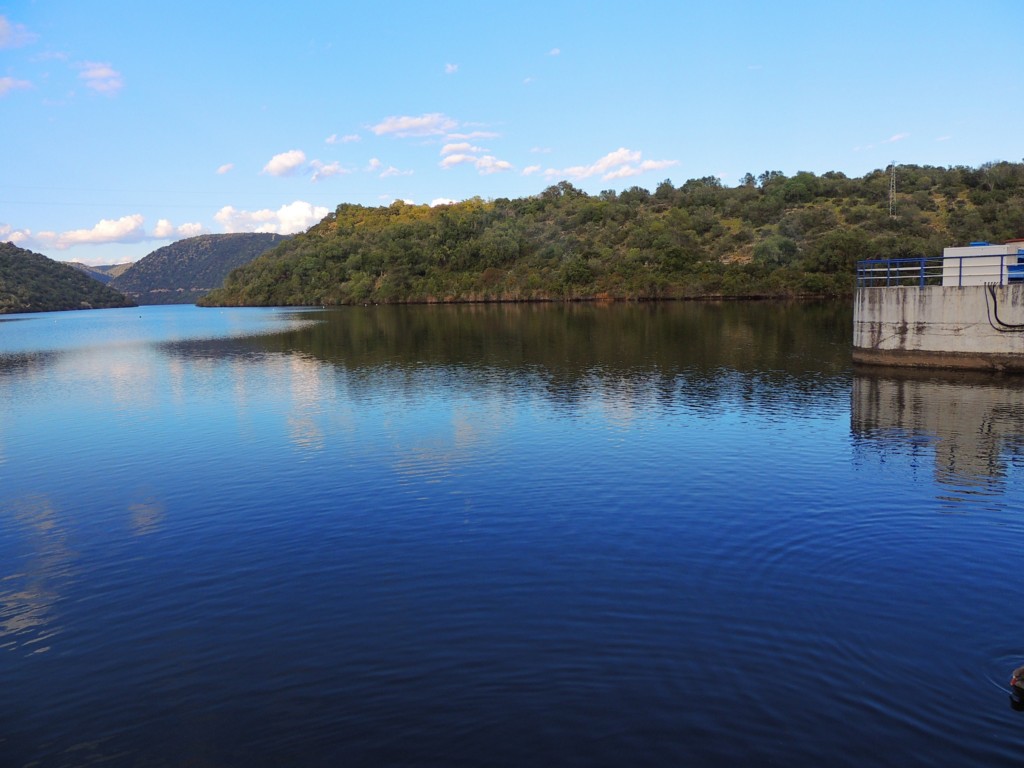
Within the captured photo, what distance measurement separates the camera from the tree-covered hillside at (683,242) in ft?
378

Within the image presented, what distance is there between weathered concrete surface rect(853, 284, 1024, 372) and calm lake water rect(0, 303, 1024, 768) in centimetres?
462

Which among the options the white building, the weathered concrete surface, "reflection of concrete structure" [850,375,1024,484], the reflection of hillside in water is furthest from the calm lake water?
the white building

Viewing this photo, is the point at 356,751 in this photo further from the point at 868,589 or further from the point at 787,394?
the point at 787,394

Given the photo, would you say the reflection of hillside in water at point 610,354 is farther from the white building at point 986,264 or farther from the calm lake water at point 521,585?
the white building at point 986,264

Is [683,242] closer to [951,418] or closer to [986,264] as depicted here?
[986,264]

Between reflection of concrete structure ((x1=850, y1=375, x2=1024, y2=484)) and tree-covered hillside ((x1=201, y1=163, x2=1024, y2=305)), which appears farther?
tree-covered hillside ((x1=201, y1=163, x2=1024, y2=305))

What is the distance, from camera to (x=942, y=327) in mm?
35688

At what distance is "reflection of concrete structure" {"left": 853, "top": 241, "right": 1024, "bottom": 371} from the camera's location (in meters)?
33.6

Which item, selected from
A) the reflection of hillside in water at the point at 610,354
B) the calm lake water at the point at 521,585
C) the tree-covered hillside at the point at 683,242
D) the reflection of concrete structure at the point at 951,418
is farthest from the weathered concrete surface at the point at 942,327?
the tree-covered hillside at the point at 683,242

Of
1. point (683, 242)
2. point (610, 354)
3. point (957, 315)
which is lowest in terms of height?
point (610, 354)

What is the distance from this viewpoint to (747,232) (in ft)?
451

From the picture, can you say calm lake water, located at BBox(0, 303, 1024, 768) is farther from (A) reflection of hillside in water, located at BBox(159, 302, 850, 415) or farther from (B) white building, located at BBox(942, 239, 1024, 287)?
(B) white building, located at BBox(942, 239, 1024, 287)

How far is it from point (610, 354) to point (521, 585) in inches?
1458

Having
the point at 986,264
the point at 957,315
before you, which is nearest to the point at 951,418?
the point at 957,315
